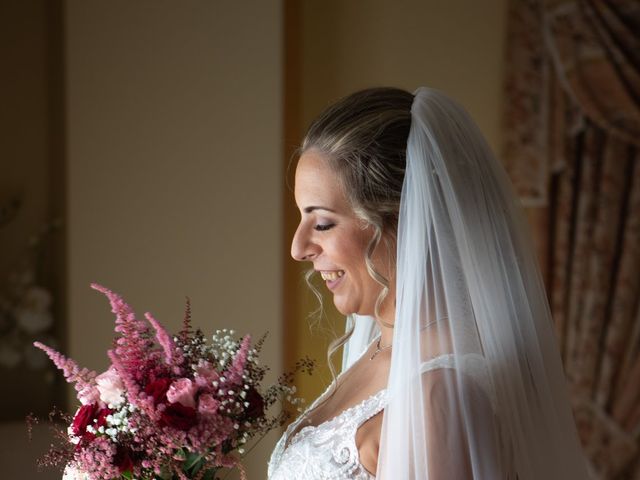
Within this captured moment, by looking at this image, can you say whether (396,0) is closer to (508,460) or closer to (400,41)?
(400,41)

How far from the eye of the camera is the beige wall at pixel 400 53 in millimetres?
3980

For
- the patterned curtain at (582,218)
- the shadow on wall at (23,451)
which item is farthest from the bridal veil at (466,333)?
the patterned curtain at (582,218)

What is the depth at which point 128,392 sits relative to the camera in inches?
60.8

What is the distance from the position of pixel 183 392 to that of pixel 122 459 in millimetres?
171

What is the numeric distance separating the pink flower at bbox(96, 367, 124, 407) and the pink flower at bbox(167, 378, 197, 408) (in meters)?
0.12

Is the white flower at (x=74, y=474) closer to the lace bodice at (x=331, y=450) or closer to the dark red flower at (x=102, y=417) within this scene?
the dark red flower at (x=102, y=417)

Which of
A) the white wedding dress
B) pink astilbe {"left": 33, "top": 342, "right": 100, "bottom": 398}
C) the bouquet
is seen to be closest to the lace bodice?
the white wedding dress

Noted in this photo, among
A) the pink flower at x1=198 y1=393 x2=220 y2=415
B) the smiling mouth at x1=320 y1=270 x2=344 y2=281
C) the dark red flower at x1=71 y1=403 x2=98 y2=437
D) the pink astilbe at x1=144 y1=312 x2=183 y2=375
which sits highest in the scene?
the smiling mouth at x1=320 y1=270 x2=344 y2=281

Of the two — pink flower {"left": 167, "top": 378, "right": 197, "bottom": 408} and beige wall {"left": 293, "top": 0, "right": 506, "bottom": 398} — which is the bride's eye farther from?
beige wall {"left": 293, "top": 0, "right": 506, "bottom": 398}

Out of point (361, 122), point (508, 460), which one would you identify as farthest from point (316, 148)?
point (508, 460)

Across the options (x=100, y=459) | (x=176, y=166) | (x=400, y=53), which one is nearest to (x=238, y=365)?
(x=100, y=459)

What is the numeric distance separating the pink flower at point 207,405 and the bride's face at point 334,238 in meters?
0.34

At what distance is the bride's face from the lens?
65.9 inches

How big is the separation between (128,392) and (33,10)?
118 inches
